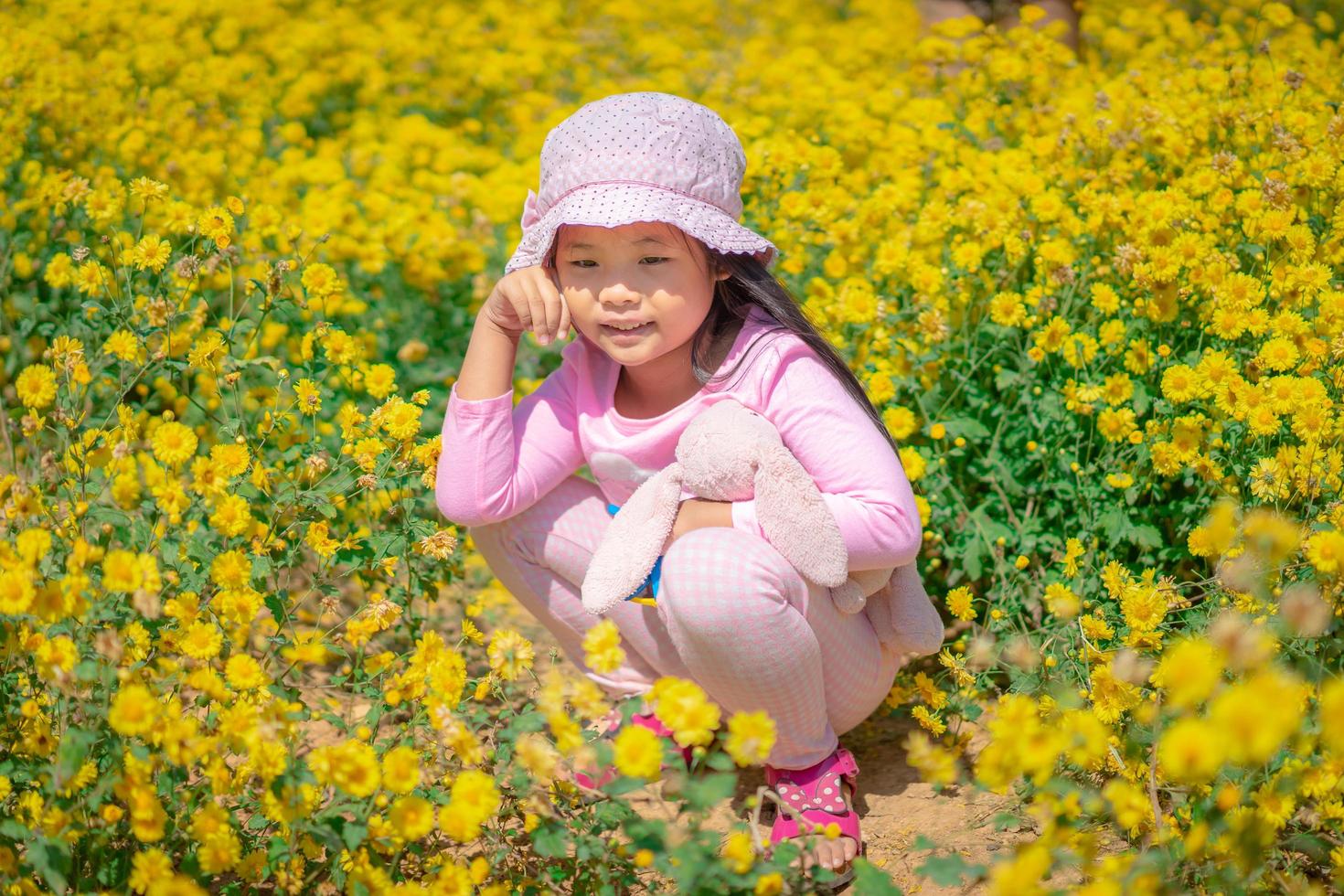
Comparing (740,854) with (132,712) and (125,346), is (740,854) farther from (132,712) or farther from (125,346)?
(125,346)

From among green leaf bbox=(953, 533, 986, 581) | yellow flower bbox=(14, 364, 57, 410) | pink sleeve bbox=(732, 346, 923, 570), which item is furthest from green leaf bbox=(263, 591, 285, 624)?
green leaf bbox=(953, 533, 986, 581)

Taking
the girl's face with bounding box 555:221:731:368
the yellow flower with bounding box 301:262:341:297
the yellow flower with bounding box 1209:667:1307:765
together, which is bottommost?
the yellow flower with bounding box 301:262:341:297

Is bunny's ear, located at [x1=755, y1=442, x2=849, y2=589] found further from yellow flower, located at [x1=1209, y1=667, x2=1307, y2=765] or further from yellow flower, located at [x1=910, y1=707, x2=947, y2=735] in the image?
yellow flower, located at [x1=1209, y1=667, x2=1307, y2=765]

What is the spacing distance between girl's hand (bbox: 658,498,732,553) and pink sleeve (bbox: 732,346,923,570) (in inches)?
0.7

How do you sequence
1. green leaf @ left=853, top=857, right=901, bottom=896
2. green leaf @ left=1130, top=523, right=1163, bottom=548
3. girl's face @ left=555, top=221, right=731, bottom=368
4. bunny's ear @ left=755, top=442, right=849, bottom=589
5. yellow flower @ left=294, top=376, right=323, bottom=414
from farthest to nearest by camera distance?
green leaf @ left=1130, top=523, right=1163, bottom=548
yellow flower @ left=294, top=376, right=323, bottom=414
girl's face @ left=555, top=221, right=731, bottom=368
bunny's ear @ left=755, top=442, right=849, bottom=589
green leaf @ left=853, top=857, right=901, bottom=896

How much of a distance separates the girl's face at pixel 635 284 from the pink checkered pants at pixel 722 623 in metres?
0.34

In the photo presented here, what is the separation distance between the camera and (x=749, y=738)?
55.1 inches

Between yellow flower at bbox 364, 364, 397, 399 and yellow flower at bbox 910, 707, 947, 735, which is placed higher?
yellow flower at bbox 364, 364, 397, 399

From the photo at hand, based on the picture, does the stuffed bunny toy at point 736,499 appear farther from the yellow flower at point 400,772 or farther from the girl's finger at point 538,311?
the yellow flower at point 400,772

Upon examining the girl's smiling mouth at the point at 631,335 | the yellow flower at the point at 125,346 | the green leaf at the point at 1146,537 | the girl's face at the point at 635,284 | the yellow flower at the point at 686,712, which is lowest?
the green leaf at the point at 1146,537

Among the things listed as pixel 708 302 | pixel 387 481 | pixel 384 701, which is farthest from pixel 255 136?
pixel 384 701

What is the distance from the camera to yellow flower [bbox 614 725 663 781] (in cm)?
139

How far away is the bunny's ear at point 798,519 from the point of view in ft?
6.16

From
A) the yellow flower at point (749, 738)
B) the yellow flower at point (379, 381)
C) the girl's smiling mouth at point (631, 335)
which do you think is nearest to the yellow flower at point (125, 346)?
the yellow flower at point (379, 381)
